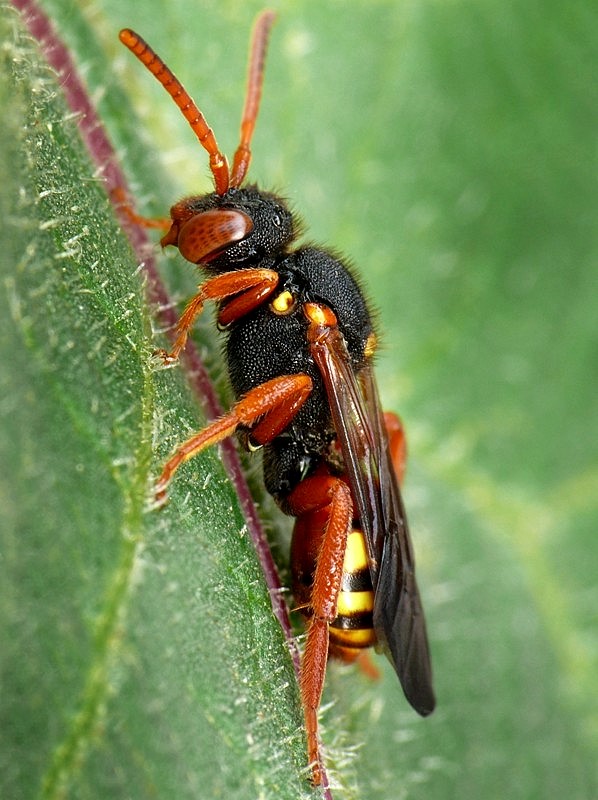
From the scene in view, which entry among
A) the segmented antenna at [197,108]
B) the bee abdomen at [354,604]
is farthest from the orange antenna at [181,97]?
the bee abdomen at [354,604]

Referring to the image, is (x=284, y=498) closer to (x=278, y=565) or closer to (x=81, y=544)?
(x=278, y=565)

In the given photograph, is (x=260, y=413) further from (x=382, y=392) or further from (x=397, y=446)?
(x=382, y=392)

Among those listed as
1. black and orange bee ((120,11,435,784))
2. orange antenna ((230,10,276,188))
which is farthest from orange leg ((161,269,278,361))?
orange antenna ((230,10,276,188))

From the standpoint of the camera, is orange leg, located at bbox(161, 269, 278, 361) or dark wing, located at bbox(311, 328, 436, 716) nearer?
orange leg, located at bbox(161, 269, 278, 361)

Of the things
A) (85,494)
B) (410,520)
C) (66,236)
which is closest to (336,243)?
(410,520)

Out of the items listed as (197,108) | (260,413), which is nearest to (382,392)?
(260,413)

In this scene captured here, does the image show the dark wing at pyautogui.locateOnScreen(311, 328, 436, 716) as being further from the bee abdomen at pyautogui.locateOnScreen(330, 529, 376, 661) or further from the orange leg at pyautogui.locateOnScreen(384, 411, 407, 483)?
the orange leg at pyautogui.locateOnScreen(384, 411, 407, 483)

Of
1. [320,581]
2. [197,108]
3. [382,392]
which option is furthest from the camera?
[382,392]
